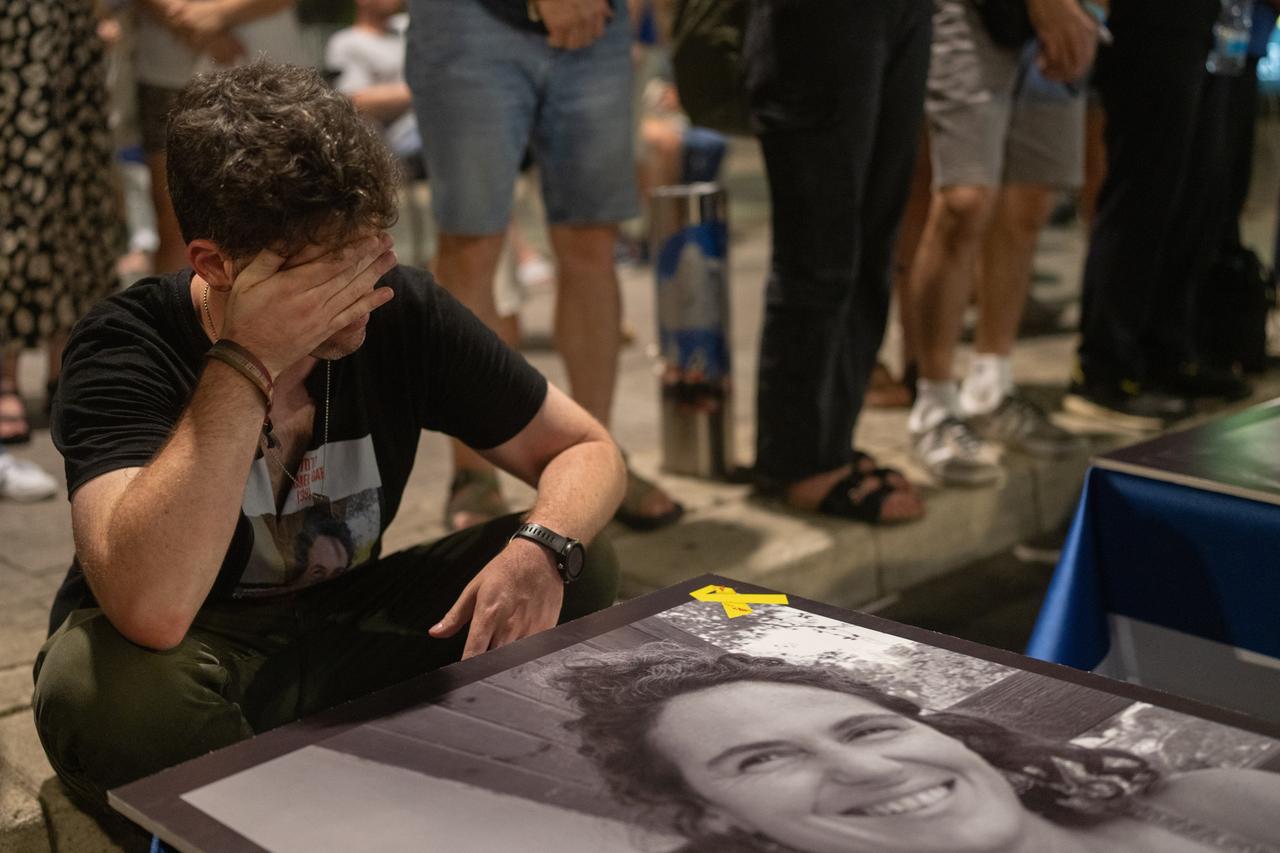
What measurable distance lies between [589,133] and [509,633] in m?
A: 1.41

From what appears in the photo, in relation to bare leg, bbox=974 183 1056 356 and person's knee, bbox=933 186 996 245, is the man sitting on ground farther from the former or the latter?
bare leg, bbox=974 183 1056 356

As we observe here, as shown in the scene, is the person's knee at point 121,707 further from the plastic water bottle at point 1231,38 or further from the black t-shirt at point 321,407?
the plastic water bottle at point 1231,38

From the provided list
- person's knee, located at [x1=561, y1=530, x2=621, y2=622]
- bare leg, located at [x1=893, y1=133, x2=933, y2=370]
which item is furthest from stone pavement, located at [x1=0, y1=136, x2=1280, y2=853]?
person's knee, located at [x1=561, y1=530, x2=621, y2=622]

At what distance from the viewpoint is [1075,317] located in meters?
5.40

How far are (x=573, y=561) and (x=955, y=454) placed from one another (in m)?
1.82

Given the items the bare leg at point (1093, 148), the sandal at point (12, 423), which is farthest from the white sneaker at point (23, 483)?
the bare leg at point (1093, 148)

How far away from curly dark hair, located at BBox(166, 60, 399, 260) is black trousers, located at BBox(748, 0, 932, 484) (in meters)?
1.48

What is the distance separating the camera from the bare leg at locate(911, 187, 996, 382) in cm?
323

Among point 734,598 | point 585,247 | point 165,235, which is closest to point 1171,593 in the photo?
point 734,598

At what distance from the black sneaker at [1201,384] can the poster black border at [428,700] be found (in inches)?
112

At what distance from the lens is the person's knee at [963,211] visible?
3219 millimetres

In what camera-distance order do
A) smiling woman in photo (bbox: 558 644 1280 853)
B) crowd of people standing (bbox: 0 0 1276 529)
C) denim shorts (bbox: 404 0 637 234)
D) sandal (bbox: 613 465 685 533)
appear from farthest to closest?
1. sandal (bbox: 613 465 685 533)
2. crowd of people standing (bbox: 0 0 1276 529)
3. denim shorts (bbox: 404 0 637 234)
4. smiling woman in photo (bbox: 558 644 1280 853)

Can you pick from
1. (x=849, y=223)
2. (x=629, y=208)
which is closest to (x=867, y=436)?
(x=849, y=223)

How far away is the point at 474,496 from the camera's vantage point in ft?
9.03
